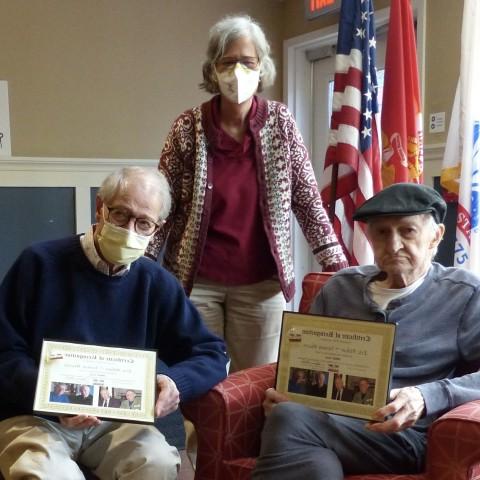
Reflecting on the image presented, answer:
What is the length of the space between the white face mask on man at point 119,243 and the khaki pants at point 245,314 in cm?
52

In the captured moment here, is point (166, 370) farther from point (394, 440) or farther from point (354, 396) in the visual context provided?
point (394, 440)

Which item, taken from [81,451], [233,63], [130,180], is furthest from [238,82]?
[81,451]

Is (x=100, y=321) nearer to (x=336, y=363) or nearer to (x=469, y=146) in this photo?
(x=336, y=363)

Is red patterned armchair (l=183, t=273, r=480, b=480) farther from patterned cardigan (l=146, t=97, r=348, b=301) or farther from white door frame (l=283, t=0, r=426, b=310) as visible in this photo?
white door frame (l=283, t=0, r=426, b=310)

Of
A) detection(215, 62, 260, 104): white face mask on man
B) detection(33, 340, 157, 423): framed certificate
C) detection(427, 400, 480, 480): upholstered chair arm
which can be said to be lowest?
detection(427, 400, 480, 480): upholstered chair arm

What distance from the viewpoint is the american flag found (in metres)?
2.79

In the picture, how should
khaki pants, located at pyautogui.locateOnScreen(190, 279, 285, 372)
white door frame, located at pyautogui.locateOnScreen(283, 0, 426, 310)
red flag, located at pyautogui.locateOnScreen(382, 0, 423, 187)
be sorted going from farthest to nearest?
white door frame, located at pyautogui.locateOnScreen(283, 0, 426, 310), red flag, located at pyautogui.locateOnScreen(382, 0, 423, 187), khaki pants, located at pyautogui.locateOnScreen(190, 279, 285, 372)

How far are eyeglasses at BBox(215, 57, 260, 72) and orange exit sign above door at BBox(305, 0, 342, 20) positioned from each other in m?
1.48

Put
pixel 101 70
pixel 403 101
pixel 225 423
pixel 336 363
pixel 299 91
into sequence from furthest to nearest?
1. pixel 299 91
2. pixel 101 70
3. pixel 403 101
4. pixel 225 423
5. pixel 336 363

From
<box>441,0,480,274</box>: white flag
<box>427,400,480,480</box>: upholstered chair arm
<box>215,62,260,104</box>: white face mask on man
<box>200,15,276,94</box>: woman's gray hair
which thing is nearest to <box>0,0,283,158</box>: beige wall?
<box>200,15,276,94</box>: woman's gray hair

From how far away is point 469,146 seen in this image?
7.98 ft

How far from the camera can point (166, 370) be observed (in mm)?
1659

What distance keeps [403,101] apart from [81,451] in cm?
183

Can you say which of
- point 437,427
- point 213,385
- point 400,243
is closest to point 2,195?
point 213,385
